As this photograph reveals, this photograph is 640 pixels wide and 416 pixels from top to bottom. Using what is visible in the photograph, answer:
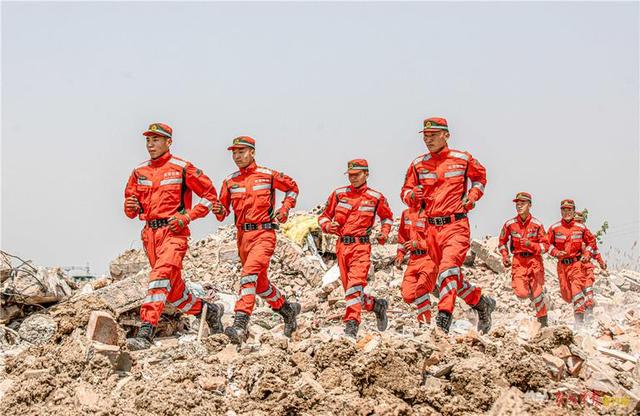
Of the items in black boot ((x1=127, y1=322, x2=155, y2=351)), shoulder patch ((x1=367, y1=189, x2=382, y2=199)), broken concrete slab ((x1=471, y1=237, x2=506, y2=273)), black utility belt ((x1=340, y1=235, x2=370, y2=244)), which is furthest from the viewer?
broken concrete slab ((x1=471, y1=237, x2=506, y2=273))

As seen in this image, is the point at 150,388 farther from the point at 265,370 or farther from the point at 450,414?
the point at 450,414

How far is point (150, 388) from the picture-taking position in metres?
6.93

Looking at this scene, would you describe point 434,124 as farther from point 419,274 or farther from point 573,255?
point 573,255

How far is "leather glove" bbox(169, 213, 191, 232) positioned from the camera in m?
9.23

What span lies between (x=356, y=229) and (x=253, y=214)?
5.21 ft

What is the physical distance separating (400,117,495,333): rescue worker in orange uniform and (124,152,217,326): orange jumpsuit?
257cm

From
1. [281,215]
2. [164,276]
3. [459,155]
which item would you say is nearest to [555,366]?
[459,155]

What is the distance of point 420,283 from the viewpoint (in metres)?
10.7

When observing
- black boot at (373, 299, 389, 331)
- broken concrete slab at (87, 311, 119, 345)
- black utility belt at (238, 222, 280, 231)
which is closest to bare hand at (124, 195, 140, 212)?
black utility belt at (238, 222, 280, 231)

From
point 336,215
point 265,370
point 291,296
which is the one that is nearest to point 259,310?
point 291,296

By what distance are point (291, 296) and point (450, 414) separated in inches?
366

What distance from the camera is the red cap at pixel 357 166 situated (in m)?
11.2

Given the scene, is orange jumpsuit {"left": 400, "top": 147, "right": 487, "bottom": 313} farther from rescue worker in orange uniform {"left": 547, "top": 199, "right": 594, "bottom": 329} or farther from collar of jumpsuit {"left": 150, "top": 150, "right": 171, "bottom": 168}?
rescue worker in orange uniform {"left": 547, "top": 199, "right": 594, "bottom": 329}

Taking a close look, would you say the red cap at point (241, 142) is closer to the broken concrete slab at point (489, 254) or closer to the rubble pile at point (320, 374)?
the rubble pile at point (320, 374)
